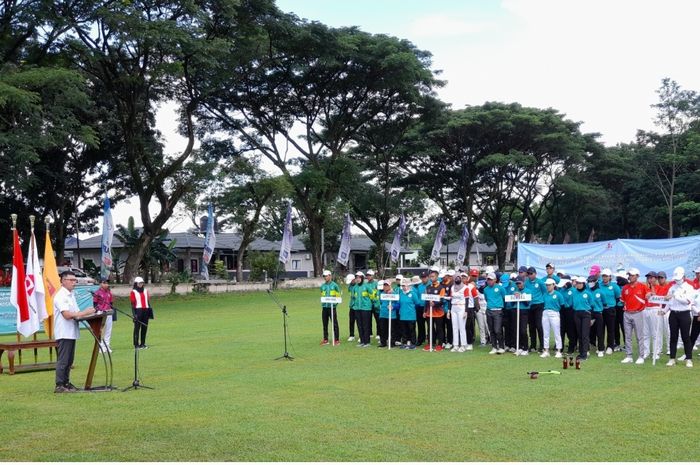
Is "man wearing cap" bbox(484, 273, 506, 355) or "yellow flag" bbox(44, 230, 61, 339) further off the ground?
"yellow flag" bbox(44, 230, 61, 339)

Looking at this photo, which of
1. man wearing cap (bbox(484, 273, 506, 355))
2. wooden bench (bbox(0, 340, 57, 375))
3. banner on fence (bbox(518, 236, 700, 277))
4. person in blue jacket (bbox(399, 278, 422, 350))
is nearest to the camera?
wooden bench (bbox(0, 340, 57, 375))

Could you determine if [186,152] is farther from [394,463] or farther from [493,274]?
[394,463]

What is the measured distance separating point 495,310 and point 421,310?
211cm

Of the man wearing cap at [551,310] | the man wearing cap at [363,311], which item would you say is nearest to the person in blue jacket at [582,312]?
the man wearing cap at [551,310]

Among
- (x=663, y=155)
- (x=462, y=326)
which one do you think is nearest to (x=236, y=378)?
(x=462, y=326)

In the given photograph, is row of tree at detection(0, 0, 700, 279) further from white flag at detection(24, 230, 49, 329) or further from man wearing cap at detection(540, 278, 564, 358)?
man wearing cap at detection(540, 278, 564, 358)

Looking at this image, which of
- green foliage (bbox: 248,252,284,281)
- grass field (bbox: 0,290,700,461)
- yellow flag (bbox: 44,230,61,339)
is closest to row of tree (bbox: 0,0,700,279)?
green foliage (bbox: 248,252,284,281)

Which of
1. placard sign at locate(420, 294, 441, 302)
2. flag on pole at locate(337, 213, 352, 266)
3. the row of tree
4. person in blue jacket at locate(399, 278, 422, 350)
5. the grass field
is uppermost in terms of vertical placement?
the row of tree

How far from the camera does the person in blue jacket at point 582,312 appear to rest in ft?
47.4

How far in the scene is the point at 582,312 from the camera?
48.1ft

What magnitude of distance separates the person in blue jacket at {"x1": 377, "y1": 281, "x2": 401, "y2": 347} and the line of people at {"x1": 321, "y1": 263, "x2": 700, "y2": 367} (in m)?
0.02

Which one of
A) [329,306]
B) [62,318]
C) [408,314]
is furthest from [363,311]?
[62,318]

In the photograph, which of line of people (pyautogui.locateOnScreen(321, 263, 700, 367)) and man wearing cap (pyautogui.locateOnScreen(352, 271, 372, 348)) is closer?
line of people (pyautogui.locateOnScreen(321, 263, 700, 367))

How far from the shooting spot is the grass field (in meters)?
7.25
